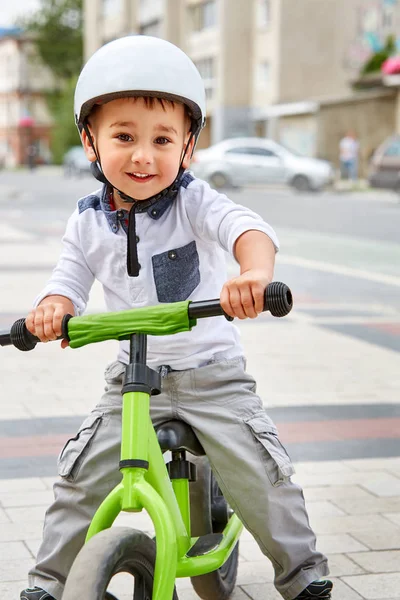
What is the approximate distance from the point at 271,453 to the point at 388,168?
25.1 meters

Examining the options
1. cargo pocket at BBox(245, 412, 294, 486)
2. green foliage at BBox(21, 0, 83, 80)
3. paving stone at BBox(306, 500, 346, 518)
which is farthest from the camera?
green foliage at BBox(21, 0, 83, 80)

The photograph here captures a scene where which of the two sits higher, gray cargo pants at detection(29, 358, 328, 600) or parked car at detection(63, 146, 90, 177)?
gray cargo pants at detection(29, 358, 328, 600)

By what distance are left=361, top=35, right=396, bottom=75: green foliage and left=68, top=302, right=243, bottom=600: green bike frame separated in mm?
46960

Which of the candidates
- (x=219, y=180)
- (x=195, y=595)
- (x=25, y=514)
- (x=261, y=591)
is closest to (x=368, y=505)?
(x=261, y=591)

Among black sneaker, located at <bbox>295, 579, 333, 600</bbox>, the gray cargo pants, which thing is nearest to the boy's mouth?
the gray cargo pants

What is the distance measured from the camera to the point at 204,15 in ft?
190

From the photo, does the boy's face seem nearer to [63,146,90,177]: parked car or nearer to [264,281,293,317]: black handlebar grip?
[264,281,293,317]: black handlebar grip

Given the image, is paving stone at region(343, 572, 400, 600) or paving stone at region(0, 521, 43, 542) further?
paving stone at region(0, 521, 43, 542)

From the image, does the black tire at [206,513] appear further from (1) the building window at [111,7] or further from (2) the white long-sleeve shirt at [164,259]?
(1) the building window at [111,7]

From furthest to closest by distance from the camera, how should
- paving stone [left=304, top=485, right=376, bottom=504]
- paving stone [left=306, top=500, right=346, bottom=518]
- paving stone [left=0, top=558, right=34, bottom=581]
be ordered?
1. paving stone [left=304, top=485, right=376, bottom=504]
2. paving stone [left=306, top=500, right=346, bottom=518]
3. paving stone [left=0, top=558, right=34, bottom=581]

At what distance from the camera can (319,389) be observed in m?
6.06

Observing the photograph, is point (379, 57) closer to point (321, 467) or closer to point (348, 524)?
point (321, 467)

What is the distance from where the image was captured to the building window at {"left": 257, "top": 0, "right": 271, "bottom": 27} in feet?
168

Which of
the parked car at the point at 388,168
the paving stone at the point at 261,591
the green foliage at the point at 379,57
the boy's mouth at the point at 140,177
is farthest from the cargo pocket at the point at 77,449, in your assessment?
the green foliage at the point at 379,57
